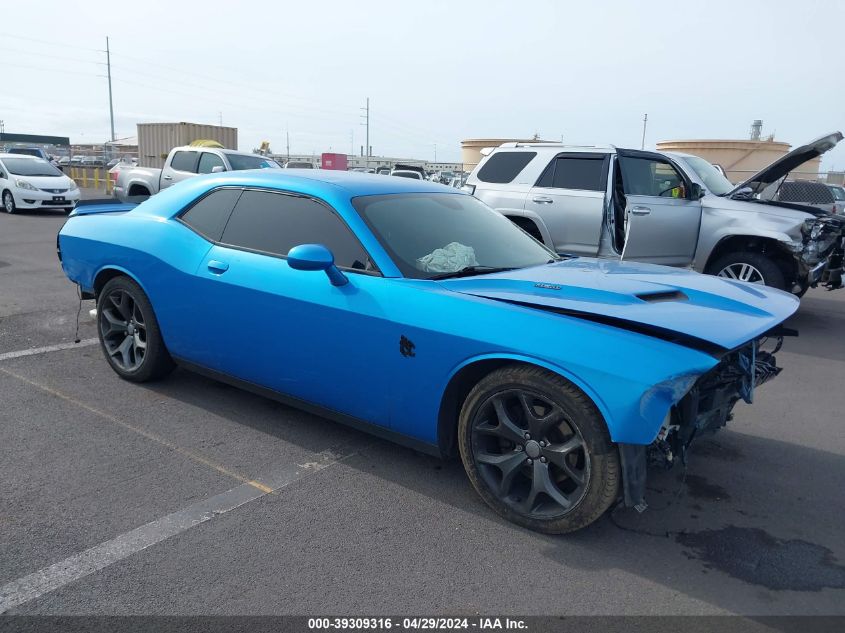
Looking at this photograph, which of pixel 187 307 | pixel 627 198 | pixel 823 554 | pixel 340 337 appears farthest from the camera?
pixel 627 198

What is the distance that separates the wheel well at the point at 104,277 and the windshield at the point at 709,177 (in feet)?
22.3

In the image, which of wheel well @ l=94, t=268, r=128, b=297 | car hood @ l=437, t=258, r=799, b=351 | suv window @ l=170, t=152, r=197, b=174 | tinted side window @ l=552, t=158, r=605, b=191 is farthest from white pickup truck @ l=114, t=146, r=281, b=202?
car hood @ l=437, t=258, r=799, b=351

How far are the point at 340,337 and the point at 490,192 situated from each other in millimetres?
5454

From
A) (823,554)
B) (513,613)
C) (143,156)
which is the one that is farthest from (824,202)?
(143,156)

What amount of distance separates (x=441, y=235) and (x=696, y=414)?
170 cm

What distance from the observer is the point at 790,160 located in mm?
7504

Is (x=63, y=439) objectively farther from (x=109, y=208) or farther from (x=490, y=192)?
(x=490, y=192)

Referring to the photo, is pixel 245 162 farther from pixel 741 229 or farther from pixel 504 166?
pixel 741 229

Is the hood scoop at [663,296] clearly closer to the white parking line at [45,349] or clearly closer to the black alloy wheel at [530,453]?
the black alloy wheel at [530,453]

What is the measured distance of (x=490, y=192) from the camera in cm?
859

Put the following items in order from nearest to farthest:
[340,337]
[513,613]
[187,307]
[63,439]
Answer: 1. [513,613]
2. [340,337]
3. [63,439]
4. [187,307]

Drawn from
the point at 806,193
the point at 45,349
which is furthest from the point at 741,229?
the point at 806,193


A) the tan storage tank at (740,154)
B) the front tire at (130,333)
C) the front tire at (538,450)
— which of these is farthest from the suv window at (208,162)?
the tan storage tank at (740,154)

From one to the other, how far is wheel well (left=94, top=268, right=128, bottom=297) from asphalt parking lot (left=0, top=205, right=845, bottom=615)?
76cm
